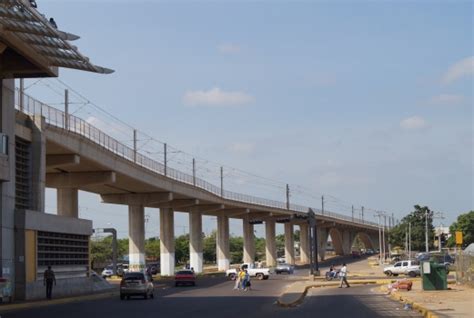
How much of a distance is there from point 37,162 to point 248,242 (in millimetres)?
86491

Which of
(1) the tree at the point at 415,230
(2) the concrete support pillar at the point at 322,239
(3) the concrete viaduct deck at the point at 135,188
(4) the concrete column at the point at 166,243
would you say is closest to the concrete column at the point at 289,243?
(3) the concrete viaduct deck at the point at 135,188

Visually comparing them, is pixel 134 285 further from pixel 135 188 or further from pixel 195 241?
pixel 195 241

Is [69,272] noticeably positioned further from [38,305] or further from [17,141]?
[38,305]

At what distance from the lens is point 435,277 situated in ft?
140

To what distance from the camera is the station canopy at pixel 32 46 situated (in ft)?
107

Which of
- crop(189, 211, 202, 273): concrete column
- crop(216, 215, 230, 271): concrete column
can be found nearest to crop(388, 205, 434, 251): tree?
crop(216, 215, 230, 271): concrete column

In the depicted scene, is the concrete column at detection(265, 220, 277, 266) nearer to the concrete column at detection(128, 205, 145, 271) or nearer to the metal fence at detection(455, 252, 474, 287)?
the concrete column at detection(128, 205, 145, 271)

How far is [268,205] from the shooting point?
127438 millimetres

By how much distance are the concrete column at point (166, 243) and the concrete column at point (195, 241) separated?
21.4 ft

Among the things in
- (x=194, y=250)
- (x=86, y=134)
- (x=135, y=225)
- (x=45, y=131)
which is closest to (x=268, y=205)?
(x=194, y=250)

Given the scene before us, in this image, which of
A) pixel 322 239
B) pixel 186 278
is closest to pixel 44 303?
pixel 186 278

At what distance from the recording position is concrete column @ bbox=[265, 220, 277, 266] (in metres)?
138

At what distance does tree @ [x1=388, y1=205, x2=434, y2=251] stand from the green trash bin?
456 ft

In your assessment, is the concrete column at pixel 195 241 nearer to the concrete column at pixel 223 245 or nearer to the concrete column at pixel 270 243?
the concrete column at pixel 223 245
